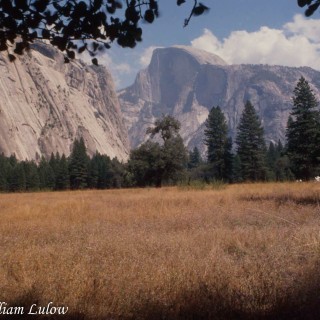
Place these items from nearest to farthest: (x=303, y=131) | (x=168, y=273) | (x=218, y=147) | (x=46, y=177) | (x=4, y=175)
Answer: (x=168, y=273)
(x=303, y=131)
(x=218, y=147)
(x=4, y=175)
(x=46, y=177)

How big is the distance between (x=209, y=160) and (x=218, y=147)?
9.19ft

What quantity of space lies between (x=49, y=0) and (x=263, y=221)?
8.17m

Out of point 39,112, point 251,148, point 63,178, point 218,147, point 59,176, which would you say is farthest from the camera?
point 39,112

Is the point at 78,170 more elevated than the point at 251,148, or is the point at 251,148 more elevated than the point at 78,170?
the point at 251,148

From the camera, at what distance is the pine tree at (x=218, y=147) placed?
216ft

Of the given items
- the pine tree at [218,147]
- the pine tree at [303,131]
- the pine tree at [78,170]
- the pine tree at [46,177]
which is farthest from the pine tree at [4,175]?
the pine tree at [303,131]

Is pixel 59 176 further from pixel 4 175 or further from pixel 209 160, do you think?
pixel 209 160

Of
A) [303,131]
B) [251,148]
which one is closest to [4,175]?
Result: [251,148]

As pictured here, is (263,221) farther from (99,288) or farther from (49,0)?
(49,0)

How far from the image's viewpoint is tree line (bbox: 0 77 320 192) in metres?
47.3

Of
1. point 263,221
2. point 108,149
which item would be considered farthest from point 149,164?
point 108,149

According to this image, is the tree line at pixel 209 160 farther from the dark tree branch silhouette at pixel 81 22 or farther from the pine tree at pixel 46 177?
the dark tree branch silhouette at pixel 81 22

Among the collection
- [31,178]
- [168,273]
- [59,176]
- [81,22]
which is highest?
[81,22]

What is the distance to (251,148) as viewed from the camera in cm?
6550
